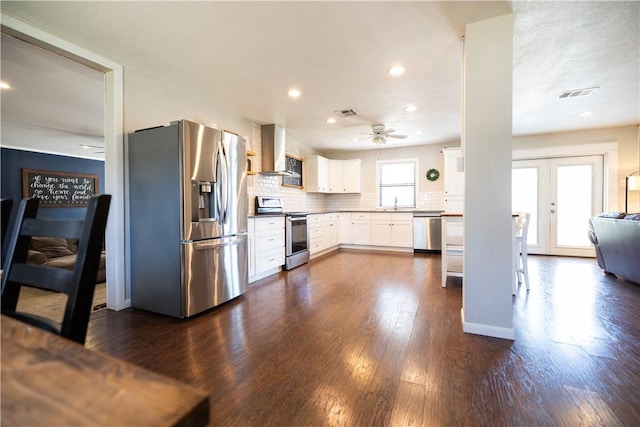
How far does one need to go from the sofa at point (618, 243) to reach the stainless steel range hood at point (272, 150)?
4.53 m

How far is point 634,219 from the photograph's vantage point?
3150 millimetres

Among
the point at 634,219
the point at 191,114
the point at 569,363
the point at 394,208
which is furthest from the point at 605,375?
the point at 394,208

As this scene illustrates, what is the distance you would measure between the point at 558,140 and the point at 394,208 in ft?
10.9

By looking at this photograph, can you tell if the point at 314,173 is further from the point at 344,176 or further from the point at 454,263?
the point at 454,263

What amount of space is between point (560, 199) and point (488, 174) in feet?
15.5

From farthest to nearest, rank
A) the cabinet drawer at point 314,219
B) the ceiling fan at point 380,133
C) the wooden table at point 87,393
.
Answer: the cabinet drawer at point 314,219 → the ceiling fan at point 380,133 → the wooden table at point 87,393


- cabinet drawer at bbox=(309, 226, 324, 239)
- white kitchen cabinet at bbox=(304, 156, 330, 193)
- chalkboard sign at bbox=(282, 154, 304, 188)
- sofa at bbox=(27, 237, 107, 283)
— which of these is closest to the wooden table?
sofa at bbox=(27, 237, 107, 283)

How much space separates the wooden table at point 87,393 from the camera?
36 centimetres

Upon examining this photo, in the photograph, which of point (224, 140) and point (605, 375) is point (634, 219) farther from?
point (224, 140)

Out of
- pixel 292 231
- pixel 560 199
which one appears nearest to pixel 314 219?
pixel 292 231

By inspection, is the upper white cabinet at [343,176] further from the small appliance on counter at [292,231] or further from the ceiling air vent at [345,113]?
the ceiling air vent at [345,113]

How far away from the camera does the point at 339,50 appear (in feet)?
8.18

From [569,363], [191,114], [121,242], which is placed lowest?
[569,363]

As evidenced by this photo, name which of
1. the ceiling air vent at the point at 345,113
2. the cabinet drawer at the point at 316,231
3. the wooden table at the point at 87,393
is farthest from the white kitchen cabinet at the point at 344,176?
the wooden table at the point at 87,393
